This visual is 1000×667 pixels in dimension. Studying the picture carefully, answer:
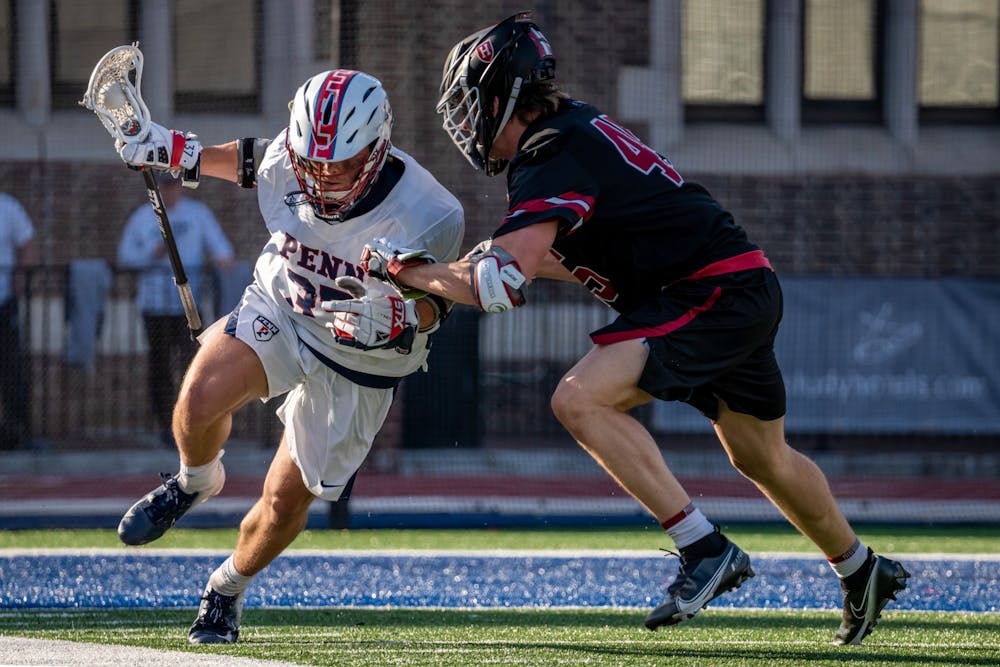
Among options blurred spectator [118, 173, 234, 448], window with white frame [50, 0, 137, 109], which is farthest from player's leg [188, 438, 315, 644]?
window with white frame [50, 0, 137, 109]

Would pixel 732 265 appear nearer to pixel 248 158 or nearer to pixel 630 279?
pixel 630 279

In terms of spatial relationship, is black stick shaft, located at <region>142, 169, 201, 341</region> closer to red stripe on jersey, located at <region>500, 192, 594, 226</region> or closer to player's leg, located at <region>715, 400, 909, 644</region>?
red stripe on jersey, located at <region>500, 192, 594, 226</region>

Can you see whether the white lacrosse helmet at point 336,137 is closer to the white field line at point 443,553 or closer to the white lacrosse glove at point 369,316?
the white lacrosse glove at point 369,316

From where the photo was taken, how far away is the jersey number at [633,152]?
4969 mm

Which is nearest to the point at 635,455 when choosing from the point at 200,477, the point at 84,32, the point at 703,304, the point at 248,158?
the point at 703,304

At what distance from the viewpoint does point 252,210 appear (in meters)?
12.4

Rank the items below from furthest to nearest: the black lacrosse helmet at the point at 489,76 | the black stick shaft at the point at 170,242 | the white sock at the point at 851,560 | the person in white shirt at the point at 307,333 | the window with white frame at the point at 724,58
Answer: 1. the window with white frame at the point at 724,58
2. the black stick shaft at the point at 170,242
3. the white sock at the point at 851,560
4. the person in white shirt at the point at 307,333
5. the black lacrosse helmet at the point at 489,76

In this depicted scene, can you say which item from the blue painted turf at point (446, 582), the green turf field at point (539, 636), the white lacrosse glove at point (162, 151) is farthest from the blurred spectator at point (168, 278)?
the white lacrosse glove at point (162, 151)

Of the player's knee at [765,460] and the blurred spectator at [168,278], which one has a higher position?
the blurred spectator at [168,278]

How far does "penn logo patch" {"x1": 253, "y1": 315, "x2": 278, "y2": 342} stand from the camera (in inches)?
210

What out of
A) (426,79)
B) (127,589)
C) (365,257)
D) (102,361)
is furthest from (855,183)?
(365,257)

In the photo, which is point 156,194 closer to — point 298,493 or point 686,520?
point 298,493

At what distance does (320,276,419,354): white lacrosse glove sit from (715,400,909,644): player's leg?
1.11 metres

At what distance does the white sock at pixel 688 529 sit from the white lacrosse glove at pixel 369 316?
1.09 m
